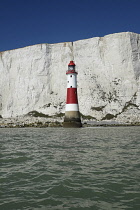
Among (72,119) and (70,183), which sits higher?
(72,119)

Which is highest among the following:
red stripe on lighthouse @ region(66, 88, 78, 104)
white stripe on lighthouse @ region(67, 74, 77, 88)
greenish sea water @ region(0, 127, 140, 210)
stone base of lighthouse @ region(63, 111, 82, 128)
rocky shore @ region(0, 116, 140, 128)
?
white stripe on lighthouse @ region(67, 74, 77, 88)

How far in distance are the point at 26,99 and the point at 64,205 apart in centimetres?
4728

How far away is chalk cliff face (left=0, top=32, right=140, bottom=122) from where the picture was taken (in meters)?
46.2

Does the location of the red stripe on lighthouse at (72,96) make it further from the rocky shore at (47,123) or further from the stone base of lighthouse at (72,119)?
the rocky shore at (47,123)

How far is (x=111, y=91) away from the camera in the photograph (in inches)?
1855

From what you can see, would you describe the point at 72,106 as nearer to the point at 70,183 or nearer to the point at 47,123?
the point at 47,123

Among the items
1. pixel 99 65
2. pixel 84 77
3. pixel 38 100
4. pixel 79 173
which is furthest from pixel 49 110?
pixel 79 173

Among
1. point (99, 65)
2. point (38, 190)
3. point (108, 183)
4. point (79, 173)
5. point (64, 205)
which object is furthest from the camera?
point (99, 65)

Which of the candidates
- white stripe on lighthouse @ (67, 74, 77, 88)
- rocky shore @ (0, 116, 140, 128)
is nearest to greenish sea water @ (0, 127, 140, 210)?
white stripe on lighthouse @ (67, 74, 77, 88)

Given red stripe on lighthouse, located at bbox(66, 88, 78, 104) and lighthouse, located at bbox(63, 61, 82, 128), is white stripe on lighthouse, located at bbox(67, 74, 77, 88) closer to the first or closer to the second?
lighthouse, located at bbox(63, 61, 82, 128)

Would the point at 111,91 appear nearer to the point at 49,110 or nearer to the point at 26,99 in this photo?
the point at 49,110

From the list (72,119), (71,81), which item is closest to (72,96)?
(71,81)

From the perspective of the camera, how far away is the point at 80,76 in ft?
163

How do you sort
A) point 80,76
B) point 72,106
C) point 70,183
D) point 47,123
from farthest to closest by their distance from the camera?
point 80,76, point 47,123, point 72,106, point 70,183
